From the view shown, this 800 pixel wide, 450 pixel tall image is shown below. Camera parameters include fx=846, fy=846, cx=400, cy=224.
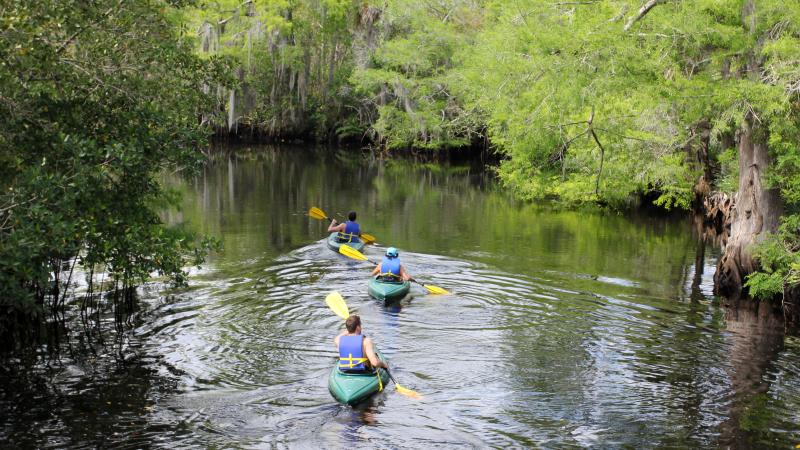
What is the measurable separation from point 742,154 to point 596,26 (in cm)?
428

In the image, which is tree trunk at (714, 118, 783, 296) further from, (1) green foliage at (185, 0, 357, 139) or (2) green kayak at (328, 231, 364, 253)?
(1) green foliage at (185, 0, 357, 139)

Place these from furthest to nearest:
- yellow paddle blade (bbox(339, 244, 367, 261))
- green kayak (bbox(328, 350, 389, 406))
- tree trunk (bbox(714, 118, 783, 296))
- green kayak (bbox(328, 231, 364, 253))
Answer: green kayak (bbox(328, 231, 364, 253)) < yellow paddle blade (bbox(339, 244, 367, 261)) < tree trunk (bbox(714, 118, 783, 296)) < green kayak (bbox(328, 350, 389, 406))

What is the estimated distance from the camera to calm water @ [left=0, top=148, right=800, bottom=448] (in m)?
10.8

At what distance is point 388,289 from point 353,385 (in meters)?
5.78

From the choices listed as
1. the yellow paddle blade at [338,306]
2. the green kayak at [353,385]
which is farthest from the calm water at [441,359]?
the yellow paddle blade at [338,306]

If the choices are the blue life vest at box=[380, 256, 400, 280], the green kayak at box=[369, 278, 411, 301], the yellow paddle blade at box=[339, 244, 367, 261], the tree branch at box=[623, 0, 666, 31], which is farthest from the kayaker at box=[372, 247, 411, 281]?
the tree branch at box=[623, 0, 666, 31]

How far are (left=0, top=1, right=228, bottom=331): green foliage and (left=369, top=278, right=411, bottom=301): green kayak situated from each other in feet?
14.7

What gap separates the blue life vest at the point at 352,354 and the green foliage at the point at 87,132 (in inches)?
130

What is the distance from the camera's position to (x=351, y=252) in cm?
2100

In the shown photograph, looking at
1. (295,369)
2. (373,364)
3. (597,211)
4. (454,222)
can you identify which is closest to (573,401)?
(373,364)

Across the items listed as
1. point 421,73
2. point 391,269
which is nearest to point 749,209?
point 391,269

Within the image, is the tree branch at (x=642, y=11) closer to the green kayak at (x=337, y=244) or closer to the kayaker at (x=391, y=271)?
the kayaker at (x=391, y=271)

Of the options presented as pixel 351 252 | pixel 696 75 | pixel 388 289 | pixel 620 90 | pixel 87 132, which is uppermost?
pixel 696 75

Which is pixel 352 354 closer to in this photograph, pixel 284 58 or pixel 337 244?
pixel 337 244
